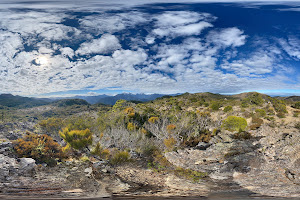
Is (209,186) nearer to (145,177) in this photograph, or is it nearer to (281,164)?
(145,177)

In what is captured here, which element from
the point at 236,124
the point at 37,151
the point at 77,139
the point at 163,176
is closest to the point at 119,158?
the point at 163,176

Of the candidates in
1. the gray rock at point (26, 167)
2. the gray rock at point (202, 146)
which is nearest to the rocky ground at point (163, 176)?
the gray rock at point (26, 167)

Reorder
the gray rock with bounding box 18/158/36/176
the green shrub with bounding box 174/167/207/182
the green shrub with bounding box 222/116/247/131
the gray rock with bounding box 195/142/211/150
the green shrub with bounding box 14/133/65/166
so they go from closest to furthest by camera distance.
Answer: the gray rock with bounding box 18/158/36/176, the green shrub with bounding box 174/167/207/182, the green shrub with bounding box 14/133/65/166, the gray rock with bounding box 195/142/211/150, the green shrub with bounding box 222/116/247/131

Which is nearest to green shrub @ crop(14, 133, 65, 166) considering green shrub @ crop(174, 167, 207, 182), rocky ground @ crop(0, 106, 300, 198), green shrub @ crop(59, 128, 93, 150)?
rocky ground @ crop(0, 106, 300, 198)

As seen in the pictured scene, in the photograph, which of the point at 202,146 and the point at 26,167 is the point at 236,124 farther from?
the point at 26,167

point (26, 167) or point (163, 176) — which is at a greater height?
point (26, 167)

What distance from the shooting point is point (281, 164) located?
318 inches

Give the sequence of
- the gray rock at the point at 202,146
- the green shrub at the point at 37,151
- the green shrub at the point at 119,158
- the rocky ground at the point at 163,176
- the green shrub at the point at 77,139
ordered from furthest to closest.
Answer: the gray rock at the point at 202,146 < the green shrub at the point at 77,139 < the green shrub at the point at 119,158 < the green shrub at the point at 37,151 < the rocky ground at the point at 163,176

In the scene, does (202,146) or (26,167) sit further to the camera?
(202,146)

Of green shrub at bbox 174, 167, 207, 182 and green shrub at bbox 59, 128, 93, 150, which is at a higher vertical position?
green shrub at bbox 59, 128, 93, 150

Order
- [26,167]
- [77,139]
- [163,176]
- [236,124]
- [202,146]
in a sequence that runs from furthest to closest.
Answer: [236,124] < [202,146] < [77,139] < [163,176] < [26,167]

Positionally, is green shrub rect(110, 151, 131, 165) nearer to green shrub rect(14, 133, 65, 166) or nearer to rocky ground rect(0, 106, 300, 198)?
rocky ground rect(0, 106, 300, 198)

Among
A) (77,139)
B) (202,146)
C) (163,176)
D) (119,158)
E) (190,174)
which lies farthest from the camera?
(202,146)

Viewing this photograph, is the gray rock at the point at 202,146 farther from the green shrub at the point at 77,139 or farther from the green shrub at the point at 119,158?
the green shrub at the point at 77,139
